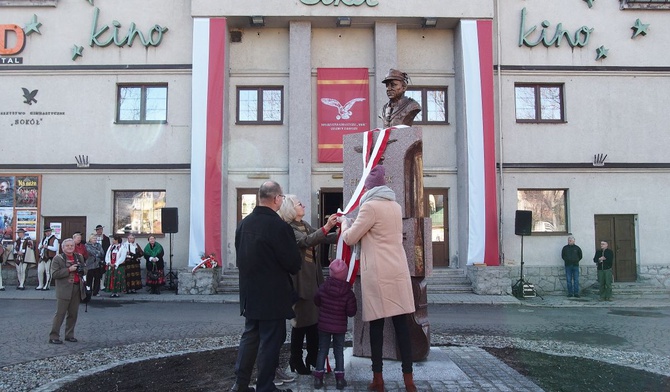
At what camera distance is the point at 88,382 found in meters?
6.25

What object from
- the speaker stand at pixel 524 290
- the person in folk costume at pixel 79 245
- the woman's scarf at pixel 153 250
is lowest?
the speaker stand at pixel 524 290

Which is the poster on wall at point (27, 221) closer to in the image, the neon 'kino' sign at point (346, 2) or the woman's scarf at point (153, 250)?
the woman's scarf at point (153, 250)

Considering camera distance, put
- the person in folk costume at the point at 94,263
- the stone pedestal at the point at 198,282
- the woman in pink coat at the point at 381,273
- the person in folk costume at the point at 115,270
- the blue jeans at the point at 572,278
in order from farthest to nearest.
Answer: the blue jeans at the point at 572,278
the stone pedestal at the point at 198,282
the person in folk costume at the point at 115,270
the person in folk costume at the point at 94,263
the woman in pink coat at the point at 381,273

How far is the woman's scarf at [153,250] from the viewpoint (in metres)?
16.9

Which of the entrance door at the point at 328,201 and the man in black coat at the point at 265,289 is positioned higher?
the entrance door at the point at 328,201

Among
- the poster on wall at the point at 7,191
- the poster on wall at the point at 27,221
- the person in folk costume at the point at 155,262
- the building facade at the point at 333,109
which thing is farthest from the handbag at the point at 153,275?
the poster on wall at the point at 7,191

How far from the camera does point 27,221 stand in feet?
59.5

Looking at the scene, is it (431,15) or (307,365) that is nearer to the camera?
(307,365)

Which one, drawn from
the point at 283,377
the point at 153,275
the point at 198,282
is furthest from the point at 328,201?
the point at 283,377

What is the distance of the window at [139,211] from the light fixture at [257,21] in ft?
21.5

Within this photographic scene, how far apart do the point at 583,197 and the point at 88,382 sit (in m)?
16.6

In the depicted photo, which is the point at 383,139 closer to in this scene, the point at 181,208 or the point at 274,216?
the point at 274,216

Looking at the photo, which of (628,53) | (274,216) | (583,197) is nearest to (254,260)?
(274,216)

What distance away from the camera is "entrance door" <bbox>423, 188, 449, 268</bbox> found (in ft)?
60.7
